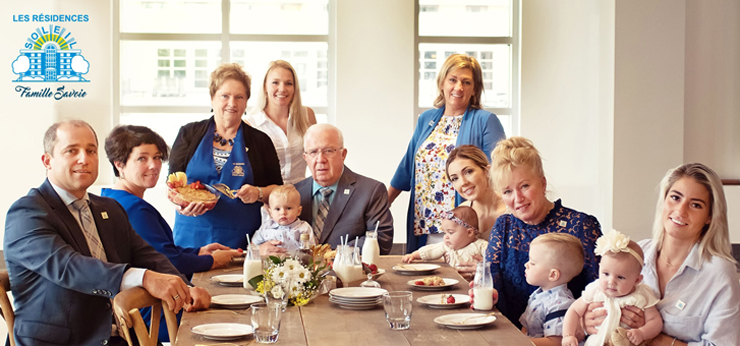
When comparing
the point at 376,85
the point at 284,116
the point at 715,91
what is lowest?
the point at 284,116

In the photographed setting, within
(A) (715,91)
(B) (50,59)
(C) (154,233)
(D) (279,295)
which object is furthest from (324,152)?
(B) (50,59)

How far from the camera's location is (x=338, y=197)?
3781 millimetres

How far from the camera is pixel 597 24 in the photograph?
5.94 meters

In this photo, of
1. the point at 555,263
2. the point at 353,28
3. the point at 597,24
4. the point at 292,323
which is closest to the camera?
the point at 292,323

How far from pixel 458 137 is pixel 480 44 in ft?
10.7

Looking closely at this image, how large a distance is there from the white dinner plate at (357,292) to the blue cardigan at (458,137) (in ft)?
5.45

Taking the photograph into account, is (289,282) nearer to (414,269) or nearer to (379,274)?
(379,274)

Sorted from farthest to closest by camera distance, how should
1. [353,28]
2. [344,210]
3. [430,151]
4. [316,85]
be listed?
1. [316,85]
2. [353,28]
3. [430,151]
4. [344,210]

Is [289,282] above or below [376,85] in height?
below

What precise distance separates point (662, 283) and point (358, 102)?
4539mm

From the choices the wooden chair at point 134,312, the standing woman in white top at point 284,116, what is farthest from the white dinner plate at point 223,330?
the standing woman in white top at point 284,116

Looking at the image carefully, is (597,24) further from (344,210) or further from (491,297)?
(491,297)

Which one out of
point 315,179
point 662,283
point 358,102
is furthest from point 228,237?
point 358,102

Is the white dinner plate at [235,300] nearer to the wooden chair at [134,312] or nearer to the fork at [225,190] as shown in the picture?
the wooden chair at [134,312]
